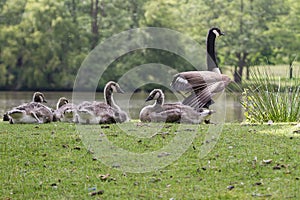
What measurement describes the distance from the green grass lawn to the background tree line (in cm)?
3640

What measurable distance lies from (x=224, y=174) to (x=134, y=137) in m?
2.59

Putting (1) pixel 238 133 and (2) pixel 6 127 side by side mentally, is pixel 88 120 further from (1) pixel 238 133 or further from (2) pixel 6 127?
(1) pixel 238 133

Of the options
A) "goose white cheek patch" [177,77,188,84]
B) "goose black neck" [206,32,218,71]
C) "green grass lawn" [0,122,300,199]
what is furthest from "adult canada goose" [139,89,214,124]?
"goose black neck" [206,32,218,71]

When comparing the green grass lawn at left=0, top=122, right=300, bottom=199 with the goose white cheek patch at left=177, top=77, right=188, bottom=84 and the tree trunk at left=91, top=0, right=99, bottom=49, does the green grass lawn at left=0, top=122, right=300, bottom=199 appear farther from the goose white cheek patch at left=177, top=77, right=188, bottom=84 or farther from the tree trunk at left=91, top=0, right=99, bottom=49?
the tree trunk at left=91, top=0, right=99, bottom=49

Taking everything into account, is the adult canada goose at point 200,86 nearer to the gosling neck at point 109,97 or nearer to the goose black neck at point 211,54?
the gosling neck at point 109,97

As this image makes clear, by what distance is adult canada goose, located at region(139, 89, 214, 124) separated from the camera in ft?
43.4

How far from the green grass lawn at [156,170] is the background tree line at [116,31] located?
36403mm

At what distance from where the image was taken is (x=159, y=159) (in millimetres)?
9914

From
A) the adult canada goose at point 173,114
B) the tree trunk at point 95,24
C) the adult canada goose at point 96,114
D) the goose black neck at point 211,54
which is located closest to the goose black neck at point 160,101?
the adult canada goose at point 173,114

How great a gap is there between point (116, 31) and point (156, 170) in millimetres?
46748

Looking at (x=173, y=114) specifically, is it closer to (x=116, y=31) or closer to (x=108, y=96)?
(x=108, y=96)

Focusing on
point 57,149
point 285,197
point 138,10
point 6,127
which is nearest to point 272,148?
point 285,197

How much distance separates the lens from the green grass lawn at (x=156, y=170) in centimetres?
845

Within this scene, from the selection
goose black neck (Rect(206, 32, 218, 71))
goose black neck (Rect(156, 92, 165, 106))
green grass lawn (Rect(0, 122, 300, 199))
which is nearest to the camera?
green grass lawn (Rect(0, 122, 300, 199))
